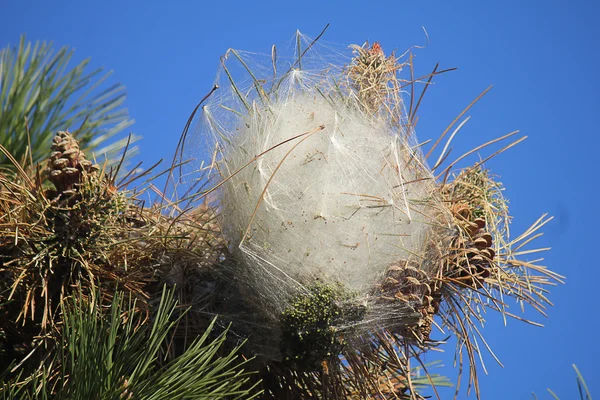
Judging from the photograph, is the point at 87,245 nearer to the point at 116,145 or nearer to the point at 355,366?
the point at 355,366

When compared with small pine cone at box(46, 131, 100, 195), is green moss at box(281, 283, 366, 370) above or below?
below

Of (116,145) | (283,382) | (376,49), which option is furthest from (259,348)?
(116,145)

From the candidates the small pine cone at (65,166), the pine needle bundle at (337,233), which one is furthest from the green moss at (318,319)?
the small pine cone at (65,166)

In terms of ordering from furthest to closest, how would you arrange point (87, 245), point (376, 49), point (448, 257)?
point (376, 49), point (448, 257), point (87, 245)

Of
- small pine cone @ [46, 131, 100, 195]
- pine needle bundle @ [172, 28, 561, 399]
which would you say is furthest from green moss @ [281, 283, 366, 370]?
small pine cone @ [46, 131, 100, 195]

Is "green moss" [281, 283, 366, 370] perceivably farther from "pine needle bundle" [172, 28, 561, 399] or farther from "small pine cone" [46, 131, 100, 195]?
"small pine cone" [46, 131, 100, 195]
